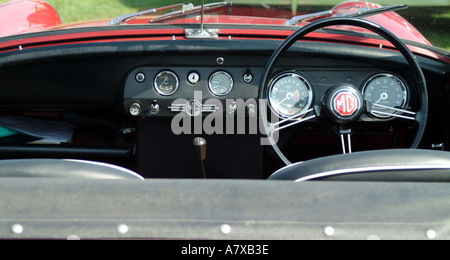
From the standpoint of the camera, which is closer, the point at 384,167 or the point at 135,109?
the point at 384,167

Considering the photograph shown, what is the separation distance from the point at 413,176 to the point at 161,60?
1337 mm

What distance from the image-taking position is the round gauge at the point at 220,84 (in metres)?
2.34

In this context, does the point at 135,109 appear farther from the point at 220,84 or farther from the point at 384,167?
the point at 384,167

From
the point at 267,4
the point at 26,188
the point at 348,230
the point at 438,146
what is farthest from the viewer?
the point at 267,4

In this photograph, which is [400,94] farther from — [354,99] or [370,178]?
[370,178]

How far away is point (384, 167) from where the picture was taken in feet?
4.40

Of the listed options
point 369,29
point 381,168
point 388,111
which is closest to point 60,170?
point 381,168

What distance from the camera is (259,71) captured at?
2.32 m

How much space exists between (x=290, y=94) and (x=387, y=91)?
17.1 inches

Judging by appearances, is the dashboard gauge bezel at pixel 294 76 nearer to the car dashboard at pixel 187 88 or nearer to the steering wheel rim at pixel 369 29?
the car dashboard at pixel 187 88

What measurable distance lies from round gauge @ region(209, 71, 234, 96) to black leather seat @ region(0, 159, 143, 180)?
3.29 feet

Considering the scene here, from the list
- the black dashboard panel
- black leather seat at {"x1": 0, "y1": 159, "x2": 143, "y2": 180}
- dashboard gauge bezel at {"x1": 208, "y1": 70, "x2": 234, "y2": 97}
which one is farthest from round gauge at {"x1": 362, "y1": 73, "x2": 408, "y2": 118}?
black leather seat at {"x1": 0, "y1": 159, "x2": 143, "y2": 180}

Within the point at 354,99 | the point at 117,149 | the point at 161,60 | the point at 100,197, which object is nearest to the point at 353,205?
the point at 100,197

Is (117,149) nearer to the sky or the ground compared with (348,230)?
nearer to the sky
